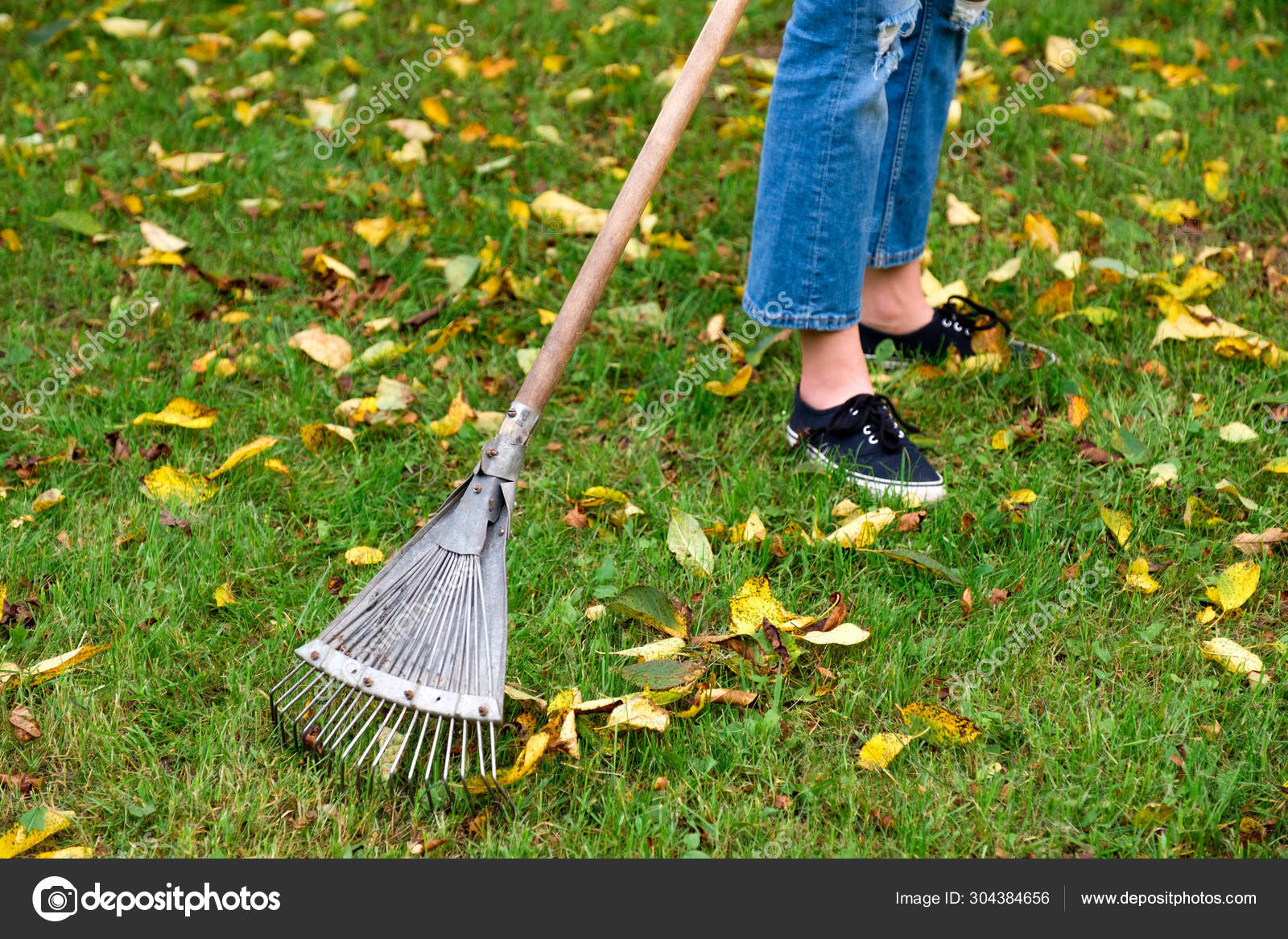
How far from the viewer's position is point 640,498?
7.48ft

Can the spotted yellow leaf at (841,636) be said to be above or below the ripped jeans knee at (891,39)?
below

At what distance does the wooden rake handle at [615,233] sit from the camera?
6.10ft

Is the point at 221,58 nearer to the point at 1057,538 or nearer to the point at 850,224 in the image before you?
the point at 850,224

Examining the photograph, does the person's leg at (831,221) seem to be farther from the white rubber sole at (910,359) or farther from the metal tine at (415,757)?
the metal tine at (415,757)

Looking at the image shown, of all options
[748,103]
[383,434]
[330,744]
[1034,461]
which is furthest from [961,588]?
[748,103]

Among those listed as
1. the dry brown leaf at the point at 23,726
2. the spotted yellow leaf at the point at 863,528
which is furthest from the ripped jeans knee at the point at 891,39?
the dry brown leaf at the point at 23,726

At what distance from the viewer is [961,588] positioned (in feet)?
6.59

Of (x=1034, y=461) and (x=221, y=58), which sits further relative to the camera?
(x=221, y=58)

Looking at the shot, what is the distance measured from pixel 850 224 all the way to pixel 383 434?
1.10 m

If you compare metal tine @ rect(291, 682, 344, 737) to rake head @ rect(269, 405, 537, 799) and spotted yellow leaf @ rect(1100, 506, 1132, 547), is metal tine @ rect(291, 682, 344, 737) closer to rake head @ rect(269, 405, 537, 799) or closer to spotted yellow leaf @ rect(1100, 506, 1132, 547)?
A: rake head @ rect(269, 405, 537, 799)
